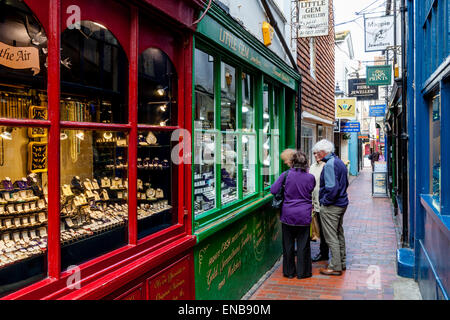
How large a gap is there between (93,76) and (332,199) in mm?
3786

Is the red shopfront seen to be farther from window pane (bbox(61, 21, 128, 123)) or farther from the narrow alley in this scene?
the narrow alley

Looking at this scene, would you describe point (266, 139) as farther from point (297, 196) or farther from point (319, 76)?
point (319, 76)

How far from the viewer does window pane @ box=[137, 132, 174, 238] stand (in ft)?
10.7

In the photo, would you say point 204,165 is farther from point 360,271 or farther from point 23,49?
point 360,271

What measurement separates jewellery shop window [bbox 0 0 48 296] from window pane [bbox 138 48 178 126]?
86cm

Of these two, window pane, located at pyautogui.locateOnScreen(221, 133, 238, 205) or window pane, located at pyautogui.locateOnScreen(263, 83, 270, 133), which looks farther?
window pane, located at pyautogui.locateOnScreen(263, 83, 270, 133)

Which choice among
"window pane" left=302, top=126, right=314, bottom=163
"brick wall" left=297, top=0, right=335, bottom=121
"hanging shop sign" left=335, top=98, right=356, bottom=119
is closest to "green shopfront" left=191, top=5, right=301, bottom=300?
"brick wall" left=297, top=0, right=335, bottom=121

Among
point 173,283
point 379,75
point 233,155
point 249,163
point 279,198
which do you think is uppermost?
point 379,75

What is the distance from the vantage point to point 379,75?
12.6 metres

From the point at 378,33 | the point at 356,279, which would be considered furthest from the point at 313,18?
the point at 356,279

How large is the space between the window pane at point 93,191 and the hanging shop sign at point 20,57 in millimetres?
523

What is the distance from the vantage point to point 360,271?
616 centimetres

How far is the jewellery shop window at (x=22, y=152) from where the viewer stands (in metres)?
2.28
